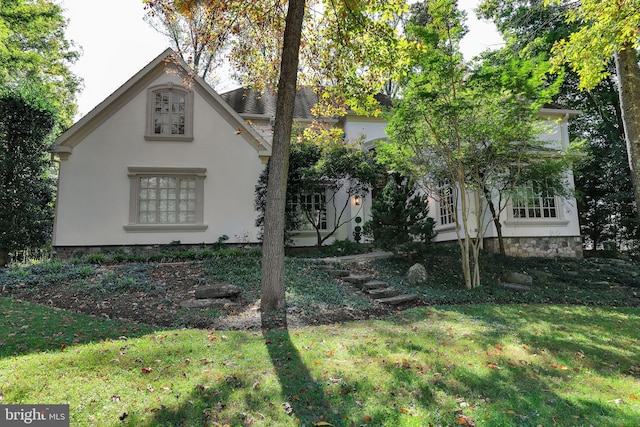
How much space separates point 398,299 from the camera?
295 inches

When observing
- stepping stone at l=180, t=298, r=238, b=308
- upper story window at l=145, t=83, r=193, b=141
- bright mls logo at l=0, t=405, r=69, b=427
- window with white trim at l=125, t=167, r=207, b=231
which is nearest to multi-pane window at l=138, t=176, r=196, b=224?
window with white trim at l=125, t=167, r=207, b=231

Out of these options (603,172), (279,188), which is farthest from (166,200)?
(603,172)

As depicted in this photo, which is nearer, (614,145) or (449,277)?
(449,277)

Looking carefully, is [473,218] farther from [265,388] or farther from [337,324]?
[265,388]

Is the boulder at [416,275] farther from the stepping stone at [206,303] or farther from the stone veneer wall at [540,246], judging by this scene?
the stone veneer wall at [540,246]

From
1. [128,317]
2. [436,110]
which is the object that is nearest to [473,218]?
[436,110]

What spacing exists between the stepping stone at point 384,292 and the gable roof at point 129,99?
6528 millimetres

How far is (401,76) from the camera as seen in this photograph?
8.19 meters

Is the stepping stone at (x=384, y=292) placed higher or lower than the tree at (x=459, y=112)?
lower

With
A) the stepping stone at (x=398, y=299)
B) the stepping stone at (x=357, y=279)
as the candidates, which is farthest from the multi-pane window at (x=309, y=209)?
the stepping stone at (x=398, y=299)

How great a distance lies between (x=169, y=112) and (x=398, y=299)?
9.70 metres

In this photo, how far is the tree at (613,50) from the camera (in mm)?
6129

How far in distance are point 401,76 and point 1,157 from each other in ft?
38.7

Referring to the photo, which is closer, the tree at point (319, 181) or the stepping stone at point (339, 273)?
the stepping stone at point (339, 273)
